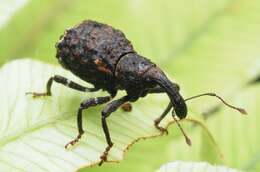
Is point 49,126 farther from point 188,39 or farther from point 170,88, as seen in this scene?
point 188,39

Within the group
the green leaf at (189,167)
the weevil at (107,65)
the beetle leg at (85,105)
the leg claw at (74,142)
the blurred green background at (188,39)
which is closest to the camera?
the green leaf at (189,167)

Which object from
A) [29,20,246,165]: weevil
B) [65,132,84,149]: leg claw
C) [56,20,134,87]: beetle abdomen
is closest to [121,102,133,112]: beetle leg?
[29,20,246,165]: weevil

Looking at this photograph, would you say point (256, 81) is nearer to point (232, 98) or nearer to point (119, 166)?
point (232, 98)

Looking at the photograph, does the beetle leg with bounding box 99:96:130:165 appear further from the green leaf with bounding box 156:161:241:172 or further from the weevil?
the green leaf with bounding box 156:161:241:172

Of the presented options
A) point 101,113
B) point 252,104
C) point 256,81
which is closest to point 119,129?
point 101,113

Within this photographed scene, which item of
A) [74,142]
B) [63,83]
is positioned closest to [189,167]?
[74,142]

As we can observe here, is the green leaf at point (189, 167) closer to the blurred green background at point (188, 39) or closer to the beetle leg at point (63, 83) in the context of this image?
the beetle leg at point (63, 83)

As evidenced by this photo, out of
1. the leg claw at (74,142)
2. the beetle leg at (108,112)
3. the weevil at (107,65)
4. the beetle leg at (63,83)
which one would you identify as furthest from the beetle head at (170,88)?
the leg claw at (74,142)
